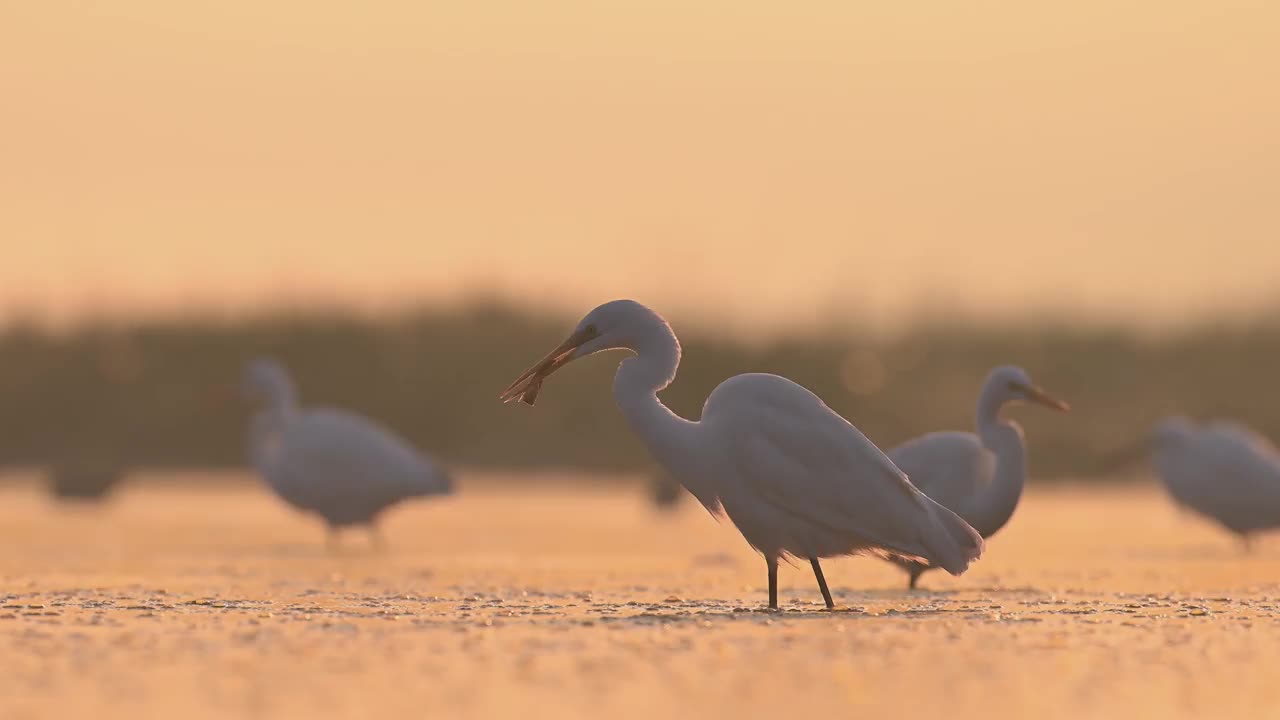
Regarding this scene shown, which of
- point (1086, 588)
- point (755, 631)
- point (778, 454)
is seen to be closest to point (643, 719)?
point (755, 631)

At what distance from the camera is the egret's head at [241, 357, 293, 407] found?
64.0 feet

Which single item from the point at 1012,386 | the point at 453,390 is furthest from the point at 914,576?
the point at 453,390

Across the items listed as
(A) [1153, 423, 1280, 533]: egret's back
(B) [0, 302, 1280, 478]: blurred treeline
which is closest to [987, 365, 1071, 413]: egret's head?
(A) [1153, 423, 1280, 533]: egret's back

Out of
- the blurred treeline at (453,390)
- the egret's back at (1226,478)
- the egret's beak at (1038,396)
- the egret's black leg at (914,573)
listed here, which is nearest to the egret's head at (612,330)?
the egret's black leg at (914,573)

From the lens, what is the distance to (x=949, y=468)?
1326 centimetres

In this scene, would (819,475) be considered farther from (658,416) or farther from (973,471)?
(973,471)

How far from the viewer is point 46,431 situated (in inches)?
1137

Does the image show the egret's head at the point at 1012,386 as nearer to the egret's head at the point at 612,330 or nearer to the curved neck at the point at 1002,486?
the curved neck at the point at 1002,486

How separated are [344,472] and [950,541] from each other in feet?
23.3

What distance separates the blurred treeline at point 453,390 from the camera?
28406 millimetres

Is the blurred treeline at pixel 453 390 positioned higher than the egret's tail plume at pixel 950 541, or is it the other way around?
the blurred treeline at pixel 453 390

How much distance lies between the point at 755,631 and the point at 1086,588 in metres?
3.39

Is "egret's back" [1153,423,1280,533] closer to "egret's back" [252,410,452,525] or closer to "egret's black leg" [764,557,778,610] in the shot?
"egret's back" [252,410,452,525]

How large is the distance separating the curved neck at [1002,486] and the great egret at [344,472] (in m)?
5.29
